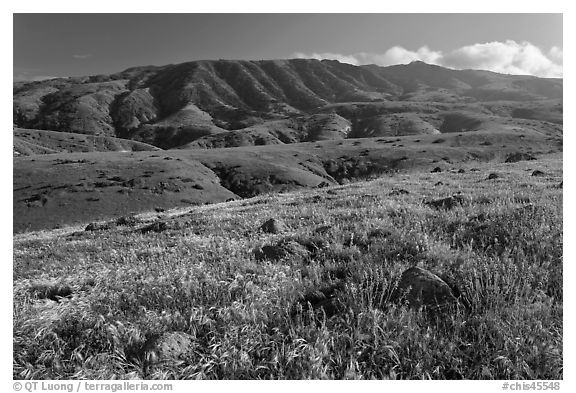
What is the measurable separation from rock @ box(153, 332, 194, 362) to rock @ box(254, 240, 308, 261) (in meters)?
2.93

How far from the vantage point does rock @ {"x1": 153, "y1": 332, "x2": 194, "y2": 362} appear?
4293 millimetres

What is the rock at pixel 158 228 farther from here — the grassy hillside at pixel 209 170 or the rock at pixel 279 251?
the grassy hillside at pixel 209 170

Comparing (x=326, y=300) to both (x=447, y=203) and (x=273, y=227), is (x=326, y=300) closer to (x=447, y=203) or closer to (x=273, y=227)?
(x=273, y=227)

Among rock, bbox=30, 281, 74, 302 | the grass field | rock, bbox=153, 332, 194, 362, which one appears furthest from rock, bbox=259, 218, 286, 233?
rock, bbox=153, 332, 194, 362

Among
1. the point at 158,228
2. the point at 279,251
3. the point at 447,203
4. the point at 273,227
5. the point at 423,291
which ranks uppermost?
the point at 423,291

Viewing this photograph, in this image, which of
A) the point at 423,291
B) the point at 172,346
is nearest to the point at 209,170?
the point at 423,291

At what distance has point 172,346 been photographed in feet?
14.5

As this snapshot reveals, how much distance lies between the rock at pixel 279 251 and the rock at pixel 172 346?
2.93 metres

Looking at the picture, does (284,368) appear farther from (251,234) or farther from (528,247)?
(251,234)

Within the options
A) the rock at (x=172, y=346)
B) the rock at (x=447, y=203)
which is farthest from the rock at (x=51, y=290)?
the rock at (x=447, y=203)

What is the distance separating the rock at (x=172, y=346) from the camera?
429 centimetres

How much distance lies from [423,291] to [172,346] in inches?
129

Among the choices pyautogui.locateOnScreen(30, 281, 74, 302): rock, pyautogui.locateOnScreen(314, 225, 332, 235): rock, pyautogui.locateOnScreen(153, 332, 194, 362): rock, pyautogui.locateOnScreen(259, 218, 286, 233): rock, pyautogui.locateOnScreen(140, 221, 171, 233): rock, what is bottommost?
pyautogui.locateOnScreen(140, 221, 171, 233): rock

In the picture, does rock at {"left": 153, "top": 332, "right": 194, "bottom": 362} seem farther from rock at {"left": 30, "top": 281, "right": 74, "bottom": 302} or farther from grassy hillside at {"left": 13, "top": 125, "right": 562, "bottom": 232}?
grassy hillside at {"left": 13, "top": 125, "right": 562, "bottom": 232}
